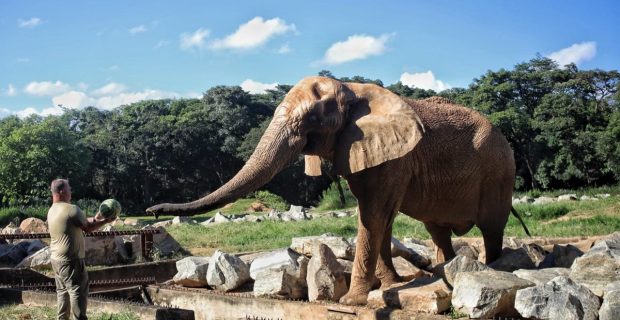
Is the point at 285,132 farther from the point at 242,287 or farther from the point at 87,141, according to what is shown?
the point at 87,141

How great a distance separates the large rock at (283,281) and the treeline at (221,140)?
117 feet

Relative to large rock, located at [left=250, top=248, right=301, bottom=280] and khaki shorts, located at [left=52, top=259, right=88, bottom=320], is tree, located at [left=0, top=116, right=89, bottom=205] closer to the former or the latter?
large rock, located at [left=250, top=248, right=301, bottom=280]

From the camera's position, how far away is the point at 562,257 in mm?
7586

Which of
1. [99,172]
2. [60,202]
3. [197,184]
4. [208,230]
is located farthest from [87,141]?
[60,202]

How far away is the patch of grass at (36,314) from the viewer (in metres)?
6.31

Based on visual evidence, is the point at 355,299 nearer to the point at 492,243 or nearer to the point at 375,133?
the point at 375,133

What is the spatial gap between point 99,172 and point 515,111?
3327 centimetres

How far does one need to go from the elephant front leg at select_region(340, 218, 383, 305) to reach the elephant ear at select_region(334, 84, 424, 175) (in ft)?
1.90

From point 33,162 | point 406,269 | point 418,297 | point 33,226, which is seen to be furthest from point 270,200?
point 418,297

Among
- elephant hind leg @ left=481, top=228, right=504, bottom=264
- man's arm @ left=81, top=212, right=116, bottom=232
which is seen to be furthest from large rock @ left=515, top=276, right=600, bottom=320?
man's arm @ left=81, top=212, right=116, bottom=232

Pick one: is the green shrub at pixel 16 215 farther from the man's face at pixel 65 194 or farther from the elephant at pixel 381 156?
the elephant at pixel 381 156

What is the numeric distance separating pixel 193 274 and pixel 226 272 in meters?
0.58

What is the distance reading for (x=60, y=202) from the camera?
6270mm

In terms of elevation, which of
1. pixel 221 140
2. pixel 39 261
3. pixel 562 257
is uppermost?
pixel 221 140
